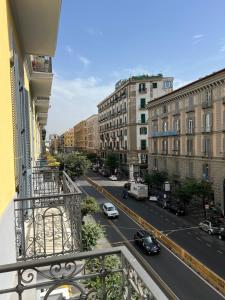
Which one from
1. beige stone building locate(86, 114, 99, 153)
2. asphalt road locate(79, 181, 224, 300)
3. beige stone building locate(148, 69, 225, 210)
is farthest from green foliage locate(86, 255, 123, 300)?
beige stone building locate(86, 114, 99, 153)

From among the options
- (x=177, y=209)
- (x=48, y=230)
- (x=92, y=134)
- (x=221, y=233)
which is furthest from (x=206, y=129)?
(x=92, y=134)

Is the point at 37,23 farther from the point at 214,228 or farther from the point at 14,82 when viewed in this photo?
the point at 214,228

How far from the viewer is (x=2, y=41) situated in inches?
182

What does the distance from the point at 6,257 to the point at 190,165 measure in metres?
34.7

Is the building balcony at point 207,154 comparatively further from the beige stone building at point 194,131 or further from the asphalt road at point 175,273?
the asphalt road at point 175,273

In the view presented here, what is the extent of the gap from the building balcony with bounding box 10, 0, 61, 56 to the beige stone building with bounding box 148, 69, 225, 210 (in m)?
24.4

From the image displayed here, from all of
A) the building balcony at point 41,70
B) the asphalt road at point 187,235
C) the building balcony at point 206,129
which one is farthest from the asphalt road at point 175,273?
the building balcony at point 206,129

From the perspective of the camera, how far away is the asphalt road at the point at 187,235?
20453 mm

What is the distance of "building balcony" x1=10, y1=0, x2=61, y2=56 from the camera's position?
6.28m

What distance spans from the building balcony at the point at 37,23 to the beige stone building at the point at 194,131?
24379 millimetres

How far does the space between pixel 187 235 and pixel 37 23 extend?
22.3 meters

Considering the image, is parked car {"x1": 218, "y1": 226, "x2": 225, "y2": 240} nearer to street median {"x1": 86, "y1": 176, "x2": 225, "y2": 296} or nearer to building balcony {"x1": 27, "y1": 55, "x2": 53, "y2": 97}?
street median {"x1": 86, "y1": 176, "x2": 225, "y2": 296}

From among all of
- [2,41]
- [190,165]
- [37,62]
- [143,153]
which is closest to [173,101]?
[190,165]

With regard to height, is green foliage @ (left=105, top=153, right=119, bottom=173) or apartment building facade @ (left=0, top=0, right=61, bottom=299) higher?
apartment building facade @ (left=0, top=0, right=61, bottom=299)
